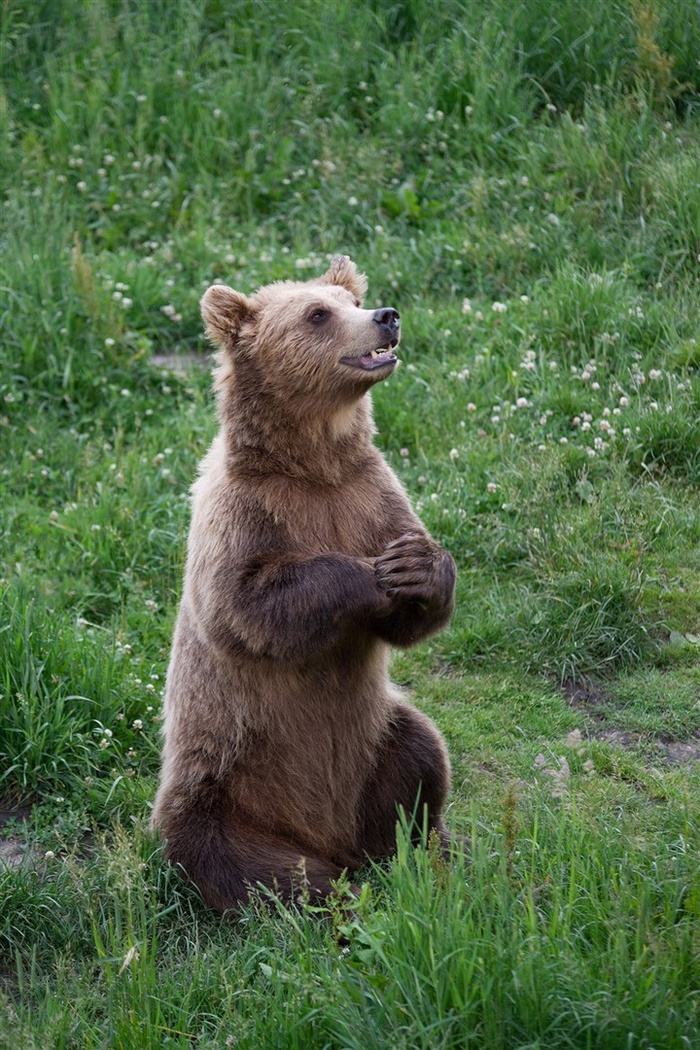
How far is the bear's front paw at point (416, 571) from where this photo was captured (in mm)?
4727

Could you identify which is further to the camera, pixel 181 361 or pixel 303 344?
pixel 181 361

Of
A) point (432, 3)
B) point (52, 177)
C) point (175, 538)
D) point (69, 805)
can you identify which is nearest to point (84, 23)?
point (52, 177)

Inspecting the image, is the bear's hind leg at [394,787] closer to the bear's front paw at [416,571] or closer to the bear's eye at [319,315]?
the bear's front paw at [416,571]

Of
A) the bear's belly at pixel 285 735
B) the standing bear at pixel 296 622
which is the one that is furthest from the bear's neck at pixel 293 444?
the bear's belly at pixel 285 735

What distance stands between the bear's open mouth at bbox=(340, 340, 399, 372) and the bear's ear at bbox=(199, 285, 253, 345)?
48cm

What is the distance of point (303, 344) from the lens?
16.7 feet

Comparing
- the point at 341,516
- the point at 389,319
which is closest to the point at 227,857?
the point at 341,516

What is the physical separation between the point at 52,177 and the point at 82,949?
259 inches

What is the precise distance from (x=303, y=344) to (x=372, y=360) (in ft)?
0.88

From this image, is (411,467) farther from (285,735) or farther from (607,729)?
(285,735)

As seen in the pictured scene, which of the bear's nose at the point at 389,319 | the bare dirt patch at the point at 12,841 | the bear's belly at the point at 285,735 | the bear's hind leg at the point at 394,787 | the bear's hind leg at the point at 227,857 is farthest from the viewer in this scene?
the bare dirt patch at the point at 12,841

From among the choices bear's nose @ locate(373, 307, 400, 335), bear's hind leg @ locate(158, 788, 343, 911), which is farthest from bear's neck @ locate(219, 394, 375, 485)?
bear's hind leg @ locate(158, 788, 343, 911)

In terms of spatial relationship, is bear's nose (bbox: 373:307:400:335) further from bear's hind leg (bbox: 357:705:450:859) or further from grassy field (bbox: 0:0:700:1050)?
grassy field (bbox: 0:0:700:1050)

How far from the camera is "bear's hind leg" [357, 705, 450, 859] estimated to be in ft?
16.9
